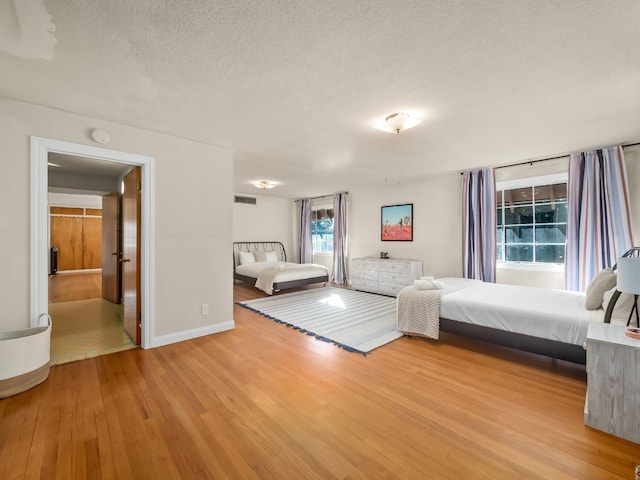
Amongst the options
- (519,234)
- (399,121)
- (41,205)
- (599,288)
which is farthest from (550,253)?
(41,205)

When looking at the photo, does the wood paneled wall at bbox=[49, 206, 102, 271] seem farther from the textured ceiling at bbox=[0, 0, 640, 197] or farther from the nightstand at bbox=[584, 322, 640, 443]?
the nightstand at bbox=[584, 322, 640, 443]

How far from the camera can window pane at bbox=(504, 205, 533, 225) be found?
14.6ft

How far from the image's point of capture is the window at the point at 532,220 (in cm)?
416

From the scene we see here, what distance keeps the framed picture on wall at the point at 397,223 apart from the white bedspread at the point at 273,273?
1743mm

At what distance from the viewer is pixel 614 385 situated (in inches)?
69.2

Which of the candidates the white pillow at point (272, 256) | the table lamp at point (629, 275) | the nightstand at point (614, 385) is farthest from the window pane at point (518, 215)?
the white pillow at point (272, 256)

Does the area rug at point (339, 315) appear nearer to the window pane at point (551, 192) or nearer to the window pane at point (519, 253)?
the window pane at point (519, 253)

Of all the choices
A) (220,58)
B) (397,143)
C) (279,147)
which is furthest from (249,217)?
(220,58)

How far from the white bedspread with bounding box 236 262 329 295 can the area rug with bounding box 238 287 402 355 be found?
0.34 m

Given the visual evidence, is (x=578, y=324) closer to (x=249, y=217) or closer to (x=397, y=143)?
(x=397, y=143)

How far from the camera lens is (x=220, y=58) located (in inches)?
70.1

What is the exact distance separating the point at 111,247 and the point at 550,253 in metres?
7.48

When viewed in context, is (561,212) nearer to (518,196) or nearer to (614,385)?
(518,196)

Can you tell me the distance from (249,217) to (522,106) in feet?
21.4
